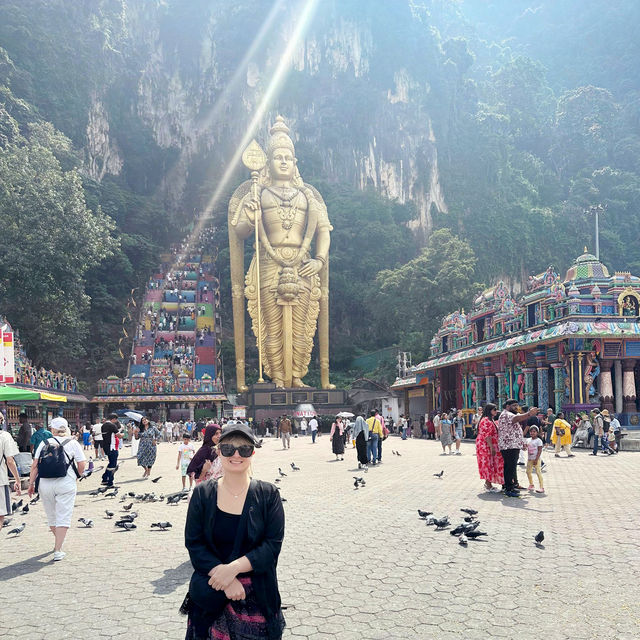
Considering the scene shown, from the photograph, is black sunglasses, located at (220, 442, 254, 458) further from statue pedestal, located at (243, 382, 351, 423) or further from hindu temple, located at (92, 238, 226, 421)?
hindu temple, located at (92, 238, 226, 421)

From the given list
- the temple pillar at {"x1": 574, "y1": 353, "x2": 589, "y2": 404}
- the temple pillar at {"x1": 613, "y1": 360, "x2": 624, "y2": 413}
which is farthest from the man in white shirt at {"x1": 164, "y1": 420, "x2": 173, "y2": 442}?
the temple pillar at {"x1": 613, "y1": 360, "x2": 624, "y2": 413}

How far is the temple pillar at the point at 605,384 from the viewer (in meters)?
20.0

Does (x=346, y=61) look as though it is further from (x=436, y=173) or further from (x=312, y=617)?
(x=312, y=617)

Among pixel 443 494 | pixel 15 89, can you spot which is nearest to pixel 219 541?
pixel 443 494

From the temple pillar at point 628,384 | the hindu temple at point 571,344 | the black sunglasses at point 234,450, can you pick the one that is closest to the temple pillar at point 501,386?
the hindu temple at point 571,344

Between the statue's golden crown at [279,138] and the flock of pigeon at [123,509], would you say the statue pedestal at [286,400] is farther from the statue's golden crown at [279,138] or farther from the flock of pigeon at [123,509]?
the flock of pigeon at [123,509]

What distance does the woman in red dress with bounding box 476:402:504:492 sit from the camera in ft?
30.0

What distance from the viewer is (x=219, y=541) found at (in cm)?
262

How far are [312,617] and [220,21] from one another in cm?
6884

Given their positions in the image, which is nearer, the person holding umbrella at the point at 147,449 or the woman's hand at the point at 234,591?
the woman's hand at the point at 234,591

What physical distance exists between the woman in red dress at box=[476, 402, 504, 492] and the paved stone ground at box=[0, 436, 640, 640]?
1.88 feet

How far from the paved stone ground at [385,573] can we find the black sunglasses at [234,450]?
1597 millimetres

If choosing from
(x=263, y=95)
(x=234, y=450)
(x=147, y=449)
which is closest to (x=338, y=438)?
(x=147, y=449)

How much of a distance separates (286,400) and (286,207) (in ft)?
34.8
